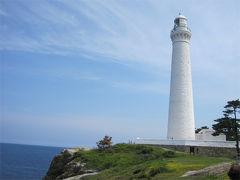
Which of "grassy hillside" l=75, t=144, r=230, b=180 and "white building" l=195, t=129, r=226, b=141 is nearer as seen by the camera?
"grassy hillside" l=75, t=144, r=230, b=180

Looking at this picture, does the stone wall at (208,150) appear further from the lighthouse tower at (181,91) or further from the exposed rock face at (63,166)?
the exposed rock face at (63,166)

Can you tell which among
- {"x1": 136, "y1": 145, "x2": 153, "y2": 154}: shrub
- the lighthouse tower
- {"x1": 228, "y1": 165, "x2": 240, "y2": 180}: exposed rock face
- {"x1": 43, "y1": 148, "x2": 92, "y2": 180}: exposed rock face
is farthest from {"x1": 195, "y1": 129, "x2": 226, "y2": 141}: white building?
{"x1": 228, "y1": 165, "x2": 240, "y2": 180}: exposed rock face

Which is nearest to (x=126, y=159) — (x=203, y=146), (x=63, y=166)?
(x=63, y=166)

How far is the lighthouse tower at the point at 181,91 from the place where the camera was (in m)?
31.6

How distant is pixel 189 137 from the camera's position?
3144 cm

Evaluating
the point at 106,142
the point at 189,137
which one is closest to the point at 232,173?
the point at 106,142

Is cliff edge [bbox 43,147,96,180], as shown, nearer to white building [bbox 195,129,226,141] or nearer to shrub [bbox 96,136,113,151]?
shrub [bbox 96,136,113,151]

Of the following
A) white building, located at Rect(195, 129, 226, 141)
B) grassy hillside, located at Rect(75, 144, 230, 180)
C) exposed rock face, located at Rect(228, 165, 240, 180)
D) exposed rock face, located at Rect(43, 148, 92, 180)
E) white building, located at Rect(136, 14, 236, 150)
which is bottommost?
exposed rock face, located at Rect(43, 148, 92, 180)

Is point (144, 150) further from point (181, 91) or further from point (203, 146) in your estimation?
point (181, 91)

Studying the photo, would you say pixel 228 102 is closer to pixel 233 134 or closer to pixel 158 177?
pixel 233 134

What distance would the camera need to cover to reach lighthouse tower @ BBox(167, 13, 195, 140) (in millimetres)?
31625

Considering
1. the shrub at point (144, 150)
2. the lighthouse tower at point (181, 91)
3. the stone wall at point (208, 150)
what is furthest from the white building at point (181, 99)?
the shrub at point (144, 150)

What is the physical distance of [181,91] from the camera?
3228cm

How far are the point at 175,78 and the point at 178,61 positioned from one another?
263 centimetres
